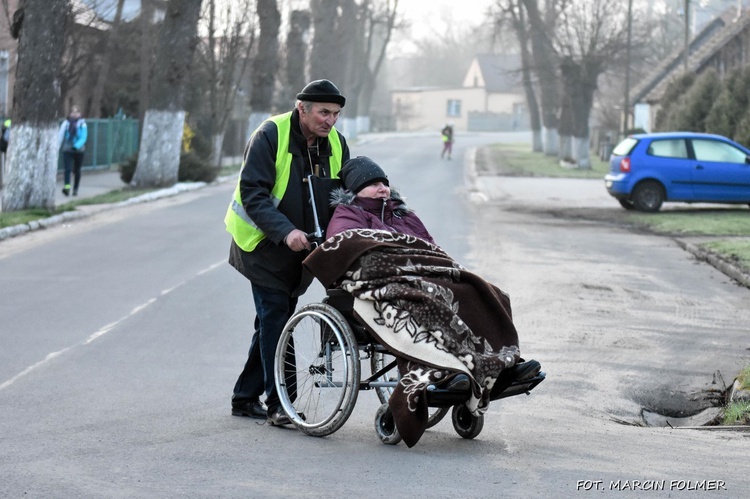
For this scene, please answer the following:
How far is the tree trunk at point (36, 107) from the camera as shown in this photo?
20.5 metres

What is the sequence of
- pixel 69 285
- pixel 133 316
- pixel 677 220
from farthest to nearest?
pixel 677 220 → pixel 69 285 → pixel 133 316

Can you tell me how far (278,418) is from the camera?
6801 millimetres

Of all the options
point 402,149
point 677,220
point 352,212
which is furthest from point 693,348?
point 402,149

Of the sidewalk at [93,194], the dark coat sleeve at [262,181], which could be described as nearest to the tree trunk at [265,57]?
the sidewalk at [93,194]

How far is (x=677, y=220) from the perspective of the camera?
23.2 meters

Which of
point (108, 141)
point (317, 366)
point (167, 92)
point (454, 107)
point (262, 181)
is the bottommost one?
point (317, 366)

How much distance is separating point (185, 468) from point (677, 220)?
18.8 m

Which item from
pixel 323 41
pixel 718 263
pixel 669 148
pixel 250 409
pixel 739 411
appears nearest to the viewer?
pixel 250 409

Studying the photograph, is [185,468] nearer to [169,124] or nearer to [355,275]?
[355,275]

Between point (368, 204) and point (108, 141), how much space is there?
32.0 meters

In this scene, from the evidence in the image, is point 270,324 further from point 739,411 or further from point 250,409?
point 739,411

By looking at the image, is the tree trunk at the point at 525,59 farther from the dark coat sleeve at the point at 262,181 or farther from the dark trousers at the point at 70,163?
the dark coat sleeve at the point at 262,181

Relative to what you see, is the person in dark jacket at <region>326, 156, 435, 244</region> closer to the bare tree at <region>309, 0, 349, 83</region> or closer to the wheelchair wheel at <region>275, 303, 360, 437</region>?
the wheelchair wheel at <region>275, 303, 360, 437</region>

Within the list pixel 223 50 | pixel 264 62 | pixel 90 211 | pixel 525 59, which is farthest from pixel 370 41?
pixel 90 211
